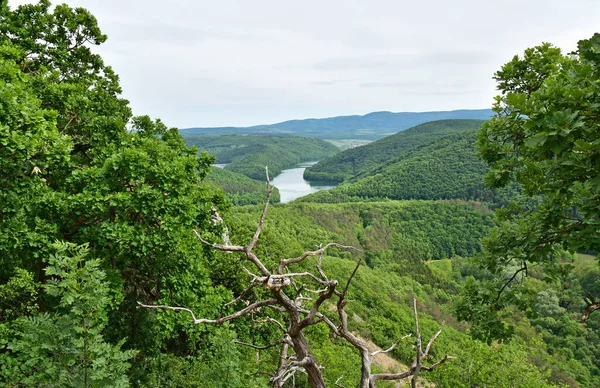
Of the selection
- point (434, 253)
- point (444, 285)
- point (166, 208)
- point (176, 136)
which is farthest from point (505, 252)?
point (434, 253)

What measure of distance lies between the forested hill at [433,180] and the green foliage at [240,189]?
17195 mm

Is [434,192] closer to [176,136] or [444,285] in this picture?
[444,285]

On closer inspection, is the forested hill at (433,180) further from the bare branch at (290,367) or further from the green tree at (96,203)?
the bare branch at (290,367)

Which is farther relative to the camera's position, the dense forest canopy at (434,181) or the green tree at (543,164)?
the dense forest canopy at (434,181)

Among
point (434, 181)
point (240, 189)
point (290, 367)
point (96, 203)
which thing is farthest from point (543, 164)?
point (434, 181)

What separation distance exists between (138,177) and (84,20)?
9104mm

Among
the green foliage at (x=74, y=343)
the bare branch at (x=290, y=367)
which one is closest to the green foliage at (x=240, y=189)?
the green foliage at (x=74, y=343)

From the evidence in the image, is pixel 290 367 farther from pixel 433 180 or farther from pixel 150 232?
pixel 433 180

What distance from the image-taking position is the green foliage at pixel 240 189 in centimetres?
11875

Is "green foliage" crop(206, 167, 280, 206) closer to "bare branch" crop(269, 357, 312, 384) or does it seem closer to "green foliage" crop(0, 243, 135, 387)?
"green foliage" crop(0, 243, 135, 387)

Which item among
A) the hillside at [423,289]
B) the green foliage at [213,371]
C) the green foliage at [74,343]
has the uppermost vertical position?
the green foliage at [74,343]

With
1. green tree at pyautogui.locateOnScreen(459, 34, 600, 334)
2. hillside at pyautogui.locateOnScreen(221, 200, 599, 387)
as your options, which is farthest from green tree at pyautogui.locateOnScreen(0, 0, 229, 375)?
green tree at pyautogui.locateOnScreen(459, 34, 600, 334)

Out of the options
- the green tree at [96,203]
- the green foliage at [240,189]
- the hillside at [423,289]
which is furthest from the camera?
the green foliage at [240,189]

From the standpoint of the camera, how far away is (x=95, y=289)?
4.91 metres
